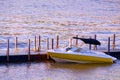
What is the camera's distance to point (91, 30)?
69312 millimetres

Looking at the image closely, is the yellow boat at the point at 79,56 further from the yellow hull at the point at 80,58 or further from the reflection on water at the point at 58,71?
the reflection on water at the point at 58,71

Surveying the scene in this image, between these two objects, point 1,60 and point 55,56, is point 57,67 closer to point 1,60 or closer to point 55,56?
point 55,56

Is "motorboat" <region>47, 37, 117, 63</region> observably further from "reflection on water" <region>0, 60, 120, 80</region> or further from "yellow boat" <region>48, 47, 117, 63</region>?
"reflection on water" <region>0, 60, 120, 80</region>

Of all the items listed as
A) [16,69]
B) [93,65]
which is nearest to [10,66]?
[16,69]

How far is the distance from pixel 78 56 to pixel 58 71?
2.90m

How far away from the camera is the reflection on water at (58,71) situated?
35.2 m

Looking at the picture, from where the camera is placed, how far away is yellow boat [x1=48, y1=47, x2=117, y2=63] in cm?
3900

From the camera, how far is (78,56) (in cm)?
3919

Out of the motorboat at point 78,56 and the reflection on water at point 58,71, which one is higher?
the motorboat at point 78,56

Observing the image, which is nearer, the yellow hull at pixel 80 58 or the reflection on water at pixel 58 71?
the reflection on water at pixel 58 71

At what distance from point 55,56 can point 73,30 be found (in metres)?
30.1

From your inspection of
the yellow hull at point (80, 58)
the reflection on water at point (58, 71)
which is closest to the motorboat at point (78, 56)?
the yellow hull at point (80, 58)

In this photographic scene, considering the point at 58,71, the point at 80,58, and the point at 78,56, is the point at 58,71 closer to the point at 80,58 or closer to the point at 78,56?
the point at 78,56

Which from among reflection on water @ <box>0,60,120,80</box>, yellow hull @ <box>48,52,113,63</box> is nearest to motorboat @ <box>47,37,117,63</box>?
yellow hull @ <box>48,52,113,63</box>
